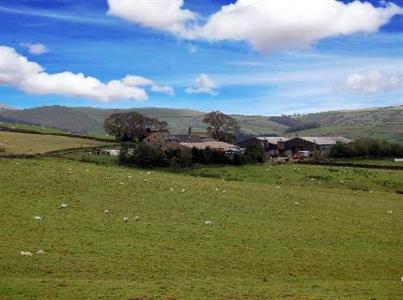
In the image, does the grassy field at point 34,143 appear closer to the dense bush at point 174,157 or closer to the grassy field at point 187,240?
the dense bush at point 174,157

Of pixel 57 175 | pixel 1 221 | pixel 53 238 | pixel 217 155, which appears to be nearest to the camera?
pixel 53 238

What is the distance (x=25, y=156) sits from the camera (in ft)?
238

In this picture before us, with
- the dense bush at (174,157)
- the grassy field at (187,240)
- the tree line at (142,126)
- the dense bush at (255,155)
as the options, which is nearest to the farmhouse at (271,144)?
the tree line at (142,126)

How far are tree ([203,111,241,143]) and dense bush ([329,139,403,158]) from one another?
1550 inches

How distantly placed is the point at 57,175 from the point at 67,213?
50.1ft

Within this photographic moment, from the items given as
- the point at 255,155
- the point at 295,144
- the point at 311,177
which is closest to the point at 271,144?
the point at 295,144

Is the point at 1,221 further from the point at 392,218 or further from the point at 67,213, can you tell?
the point at 392,218

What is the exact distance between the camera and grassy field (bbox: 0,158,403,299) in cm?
2372

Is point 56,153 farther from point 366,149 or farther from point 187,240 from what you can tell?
point 366,149

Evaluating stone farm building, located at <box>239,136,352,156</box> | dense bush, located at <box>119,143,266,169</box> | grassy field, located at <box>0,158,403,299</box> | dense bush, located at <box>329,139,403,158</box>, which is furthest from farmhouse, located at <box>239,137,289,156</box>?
grassy field, located at <box>0,158,403,299</box>

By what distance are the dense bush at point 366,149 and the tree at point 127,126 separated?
50996 mm

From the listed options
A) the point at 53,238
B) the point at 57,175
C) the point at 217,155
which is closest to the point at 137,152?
the point at 217,155

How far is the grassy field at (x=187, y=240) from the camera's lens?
77.8ft

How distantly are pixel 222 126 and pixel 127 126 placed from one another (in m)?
31.1
